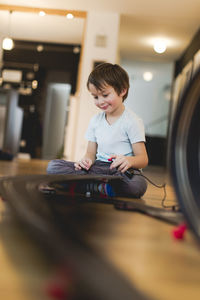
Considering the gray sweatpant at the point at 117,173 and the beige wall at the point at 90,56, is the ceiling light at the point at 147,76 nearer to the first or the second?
the beige wall at the point at 90,56

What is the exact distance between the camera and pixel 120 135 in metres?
1.51

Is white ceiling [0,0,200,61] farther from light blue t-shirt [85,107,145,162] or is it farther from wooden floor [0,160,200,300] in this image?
wooden floor [0,160,200,300]

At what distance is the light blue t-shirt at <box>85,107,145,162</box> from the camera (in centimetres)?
148

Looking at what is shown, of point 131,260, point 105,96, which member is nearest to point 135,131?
point 105,96

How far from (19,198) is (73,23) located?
18.6 feet

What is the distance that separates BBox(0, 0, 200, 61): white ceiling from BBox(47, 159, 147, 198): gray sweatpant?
3.68 m

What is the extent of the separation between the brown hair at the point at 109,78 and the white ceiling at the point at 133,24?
11.4 ft

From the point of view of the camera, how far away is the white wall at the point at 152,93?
773 cm

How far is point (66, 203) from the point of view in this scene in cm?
100

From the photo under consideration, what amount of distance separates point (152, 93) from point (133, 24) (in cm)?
293

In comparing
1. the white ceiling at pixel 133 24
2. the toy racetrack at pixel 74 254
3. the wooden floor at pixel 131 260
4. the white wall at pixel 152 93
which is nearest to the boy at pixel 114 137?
the wooden floor at pixel 131 260

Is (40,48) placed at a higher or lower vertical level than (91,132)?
higher

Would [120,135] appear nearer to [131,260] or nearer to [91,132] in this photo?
[91,132]

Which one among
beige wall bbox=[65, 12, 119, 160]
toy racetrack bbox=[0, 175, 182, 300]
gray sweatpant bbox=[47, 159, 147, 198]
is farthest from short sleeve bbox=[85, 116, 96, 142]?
beige wall bbox=[65, 12, 119, 160]
